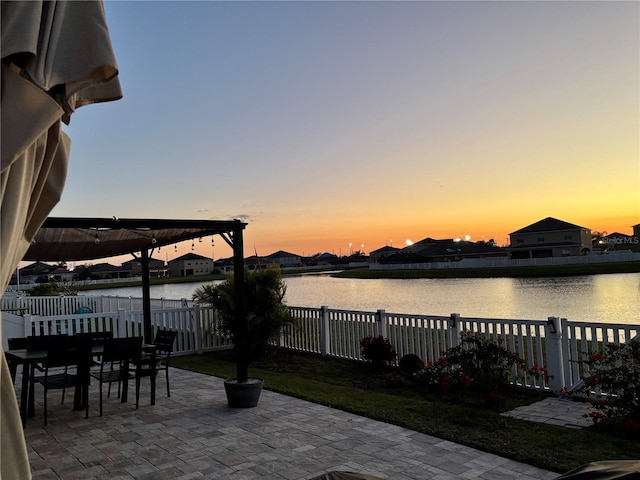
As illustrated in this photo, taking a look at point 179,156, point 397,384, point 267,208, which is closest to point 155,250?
point 179,156

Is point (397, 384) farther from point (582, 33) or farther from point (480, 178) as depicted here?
point (480, 178)

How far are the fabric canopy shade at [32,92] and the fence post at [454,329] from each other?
6.41m

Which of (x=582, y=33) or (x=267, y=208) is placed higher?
(x=582, y=33)

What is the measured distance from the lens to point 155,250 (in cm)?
1035

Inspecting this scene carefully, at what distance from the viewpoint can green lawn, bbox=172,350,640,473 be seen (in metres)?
4.22

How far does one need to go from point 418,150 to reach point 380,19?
5833 mm

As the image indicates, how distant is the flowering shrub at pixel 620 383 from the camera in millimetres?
4781

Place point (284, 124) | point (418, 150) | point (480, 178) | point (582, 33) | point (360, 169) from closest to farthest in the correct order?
point (582, 33), point (284, 124), point (418, 150), point (360, 169), point (480, 178)

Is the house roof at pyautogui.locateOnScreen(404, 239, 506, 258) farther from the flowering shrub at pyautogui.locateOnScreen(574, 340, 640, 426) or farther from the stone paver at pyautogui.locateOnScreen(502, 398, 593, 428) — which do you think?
the flowering shrub at pyautogui.locateOnScreen(574, 340, 640, 426)

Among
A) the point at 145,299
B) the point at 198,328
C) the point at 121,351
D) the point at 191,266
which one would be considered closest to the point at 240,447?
the point at 121,351

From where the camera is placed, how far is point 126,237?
29.0ft

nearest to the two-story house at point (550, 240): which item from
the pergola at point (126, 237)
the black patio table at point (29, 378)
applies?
the pergola at point (126, 237)

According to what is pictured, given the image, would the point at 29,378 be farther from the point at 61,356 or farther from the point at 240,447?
the point at 240,447

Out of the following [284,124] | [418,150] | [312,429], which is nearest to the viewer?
[312,429]
